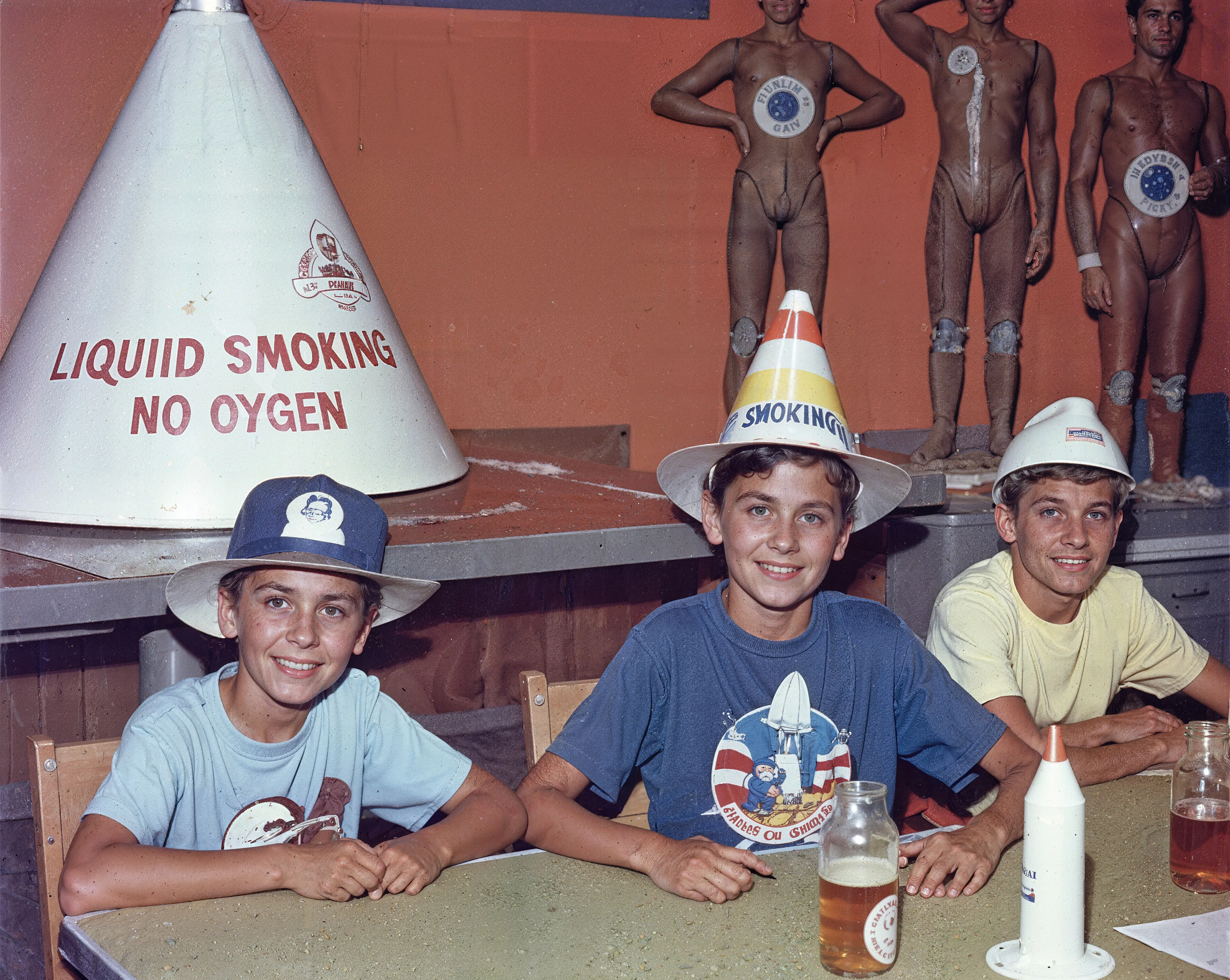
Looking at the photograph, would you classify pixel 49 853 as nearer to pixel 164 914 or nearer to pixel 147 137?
pixel 164 914

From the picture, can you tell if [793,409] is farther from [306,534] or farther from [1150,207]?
[1150,207]

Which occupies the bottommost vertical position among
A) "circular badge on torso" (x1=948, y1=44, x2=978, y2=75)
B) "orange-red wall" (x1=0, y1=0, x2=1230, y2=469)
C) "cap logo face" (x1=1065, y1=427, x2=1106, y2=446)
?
"cap logo face" (x1=1065, y1=427, x2=1106, y2=446)

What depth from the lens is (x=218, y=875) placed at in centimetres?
125

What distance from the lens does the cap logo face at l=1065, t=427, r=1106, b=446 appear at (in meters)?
1.93

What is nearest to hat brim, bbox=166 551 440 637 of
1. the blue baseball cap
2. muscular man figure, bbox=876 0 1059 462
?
the blue baseball cap

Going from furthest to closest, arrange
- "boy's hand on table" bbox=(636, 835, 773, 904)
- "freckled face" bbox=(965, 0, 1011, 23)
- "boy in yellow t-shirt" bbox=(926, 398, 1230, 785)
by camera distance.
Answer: "freckled face" bbox=(965, 0, 1011, 23), "boy in yellow t-shirt" bbox=(926, 398, 1230, 785), "boy's hand on table" bbox=(636, 835, 773, 904)

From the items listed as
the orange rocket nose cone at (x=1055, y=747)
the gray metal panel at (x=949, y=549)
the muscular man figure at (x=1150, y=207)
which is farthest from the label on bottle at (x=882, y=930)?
the muscular man figure at (x=1150, y=207)

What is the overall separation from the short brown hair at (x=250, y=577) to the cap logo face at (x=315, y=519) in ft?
0.14

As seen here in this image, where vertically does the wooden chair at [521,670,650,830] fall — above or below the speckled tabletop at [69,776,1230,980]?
above

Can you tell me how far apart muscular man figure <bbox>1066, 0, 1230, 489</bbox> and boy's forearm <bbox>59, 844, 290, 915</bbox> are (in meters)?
3.22

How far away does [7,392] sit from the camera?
7.17 ft

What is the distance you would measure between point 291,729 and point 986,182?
9.51ft

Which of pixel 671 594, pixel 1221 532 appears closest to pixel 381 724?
pixel 671 594

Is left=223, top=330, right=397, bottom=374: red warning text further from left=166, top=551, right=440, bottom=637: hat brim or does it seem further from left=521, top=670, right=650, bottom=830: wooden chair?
left=521, top=670, right=650, bottom=830: wooden chair
